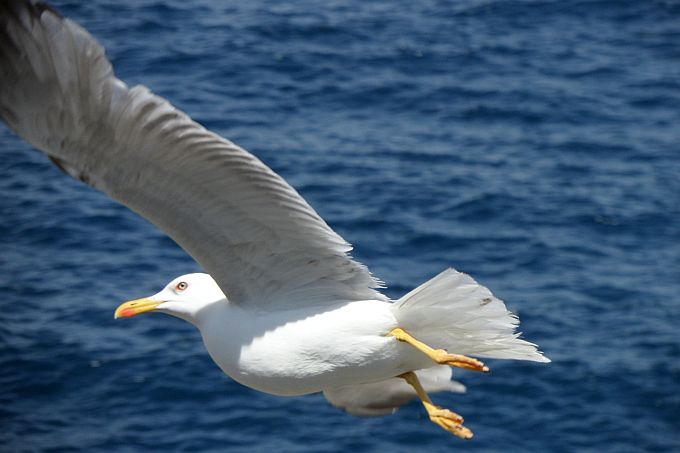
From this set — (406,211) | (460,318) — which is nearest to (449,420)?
(460,318)

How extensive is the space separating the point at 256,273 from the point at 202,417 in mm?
10477

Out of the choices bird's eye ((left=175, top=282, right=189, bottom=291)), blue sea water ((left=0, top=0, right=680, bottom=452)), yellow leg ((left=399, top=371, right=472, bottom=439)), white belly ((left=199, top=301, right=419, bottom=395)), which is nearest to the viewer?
→ white belly ((left=199, top=301, right=419, bottom=395))

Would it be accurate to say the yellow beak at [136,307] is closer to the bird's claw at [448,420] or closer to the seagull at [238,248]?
the seagull at [238,248]

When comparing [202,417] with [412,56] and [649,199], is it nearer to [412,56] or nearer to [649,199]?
[649,199]

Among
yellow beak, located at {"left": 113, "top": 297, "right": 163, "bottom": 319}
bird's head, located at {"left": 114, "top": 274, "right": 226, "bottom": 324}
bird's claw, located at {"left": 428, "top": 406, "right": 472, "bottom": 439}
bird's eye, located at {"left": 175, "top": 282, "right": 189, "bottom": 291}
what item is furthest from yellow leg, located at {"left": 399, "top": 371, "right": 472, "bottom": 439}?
yellow beak, located at {"left": 113, "top": 297, "right": 163, "bottom": 319}

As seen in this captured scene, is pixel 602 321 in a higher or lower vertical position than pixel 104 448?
higher

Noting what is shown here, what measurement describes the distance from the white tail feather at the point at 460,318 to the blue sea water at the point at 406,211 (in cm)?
935

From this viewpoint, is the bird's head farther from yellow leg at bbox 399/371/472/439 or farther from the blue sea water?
the blue sea water

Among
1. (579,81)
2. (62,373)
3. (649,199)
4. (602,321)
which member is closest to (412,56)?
(579,81)

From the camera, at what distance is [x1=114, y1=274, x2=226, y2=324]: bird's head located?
25.0ft

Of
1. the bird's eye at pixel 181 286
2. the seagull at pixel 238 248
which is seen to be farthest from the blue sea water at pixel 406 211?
the seagull at pixel 238 248

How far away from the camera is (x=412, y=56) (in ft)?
90.3

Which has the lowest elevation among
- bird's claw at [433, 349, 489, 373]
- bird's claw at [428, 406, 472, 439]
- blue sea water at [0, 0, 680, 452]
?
blue sea water at [0, 0, 680, 452]

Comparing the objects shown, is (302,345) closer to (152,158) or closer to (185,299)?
(185,299)
